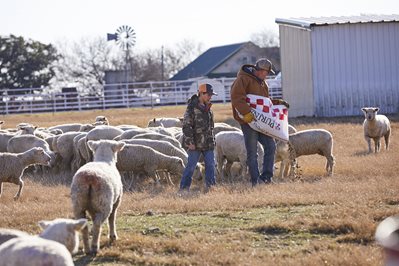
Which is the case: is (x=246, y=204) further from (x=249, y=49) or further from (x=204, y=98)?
(x=249, y=49)

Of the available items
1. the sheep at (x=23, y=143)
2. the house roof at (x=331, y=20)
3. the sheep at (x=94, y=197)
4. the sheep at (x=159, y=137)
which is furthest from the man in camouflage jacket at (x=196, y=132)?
the house roof at (x=331, y=20)

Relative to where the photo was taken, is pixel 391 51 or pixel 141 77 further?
pixel 141 77

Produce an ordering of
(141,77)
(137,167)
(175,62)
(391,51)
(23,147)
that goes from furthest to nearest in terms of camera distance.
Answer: (175,62) < (141,77) < (391,51) < (23,147) < (137,167)

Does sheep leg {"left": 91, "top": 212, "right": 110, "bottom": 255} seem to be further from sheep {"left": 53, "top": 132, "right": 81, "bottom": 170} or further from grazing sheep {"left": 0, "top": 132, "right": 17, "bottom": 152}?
grazing sheep {"left": 0, "top": 132, "right": 17, "bottom": 152}

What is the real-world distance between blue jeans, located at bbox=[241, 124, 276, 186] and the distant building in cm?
7348

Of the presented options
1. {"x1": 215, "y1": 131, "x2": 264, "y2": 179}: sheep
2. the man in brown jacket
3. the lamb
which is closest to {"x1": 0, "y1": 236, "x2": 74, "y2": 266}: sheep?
the lamb

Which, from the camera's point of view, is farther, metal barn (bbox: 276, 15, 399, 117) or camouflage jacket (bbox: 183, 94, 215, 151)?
metal barn (bbox: 276, 15, 399, 117)

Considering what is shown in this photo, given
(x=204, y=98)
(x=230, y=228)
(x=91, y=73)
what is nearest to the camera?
(x=230, y=228)

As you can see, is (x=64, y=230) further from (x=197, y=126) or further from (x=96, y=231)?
(x=197, y=126)

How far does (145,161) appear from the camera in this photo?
49.0 ft

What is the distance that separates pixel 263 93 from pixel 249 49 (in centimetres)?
7747

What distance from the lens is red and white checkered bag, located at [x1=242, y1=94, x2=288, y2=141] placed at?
43.6 feet

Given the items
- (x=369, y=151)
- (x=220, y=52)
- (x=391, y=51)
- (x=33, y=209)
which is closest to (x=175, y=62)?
(x=220, y=52)

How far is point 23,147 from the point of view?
18062 millimetres
